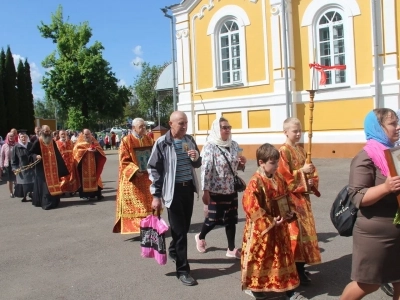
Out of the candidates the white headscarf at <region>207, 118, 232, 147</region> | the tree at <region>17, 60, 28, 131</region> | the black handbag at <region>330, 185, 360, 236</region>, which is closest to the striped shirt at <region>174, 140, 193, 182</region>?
the white headscarf at <region>207, 118, 232, 147</region>

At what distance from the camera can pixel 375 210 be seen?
3.29 m

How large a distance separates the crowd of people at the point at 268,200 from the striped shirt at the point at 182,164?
1 cm

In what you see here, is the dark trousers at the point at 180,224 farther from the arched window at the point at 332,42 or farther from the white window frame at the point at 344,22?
the arched window at the point at 332,42

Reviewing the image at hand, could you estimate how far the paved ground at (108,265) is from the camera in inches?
193

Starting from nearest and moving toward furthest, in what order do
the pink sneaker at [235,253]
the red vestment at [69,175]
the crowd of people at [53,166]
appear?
the pink sneaker at [235,253]
the crowd of people at [53,166]
the red vestment at [69,175]

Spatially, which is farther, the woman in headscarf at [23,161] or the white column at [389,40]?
the white column at [389,40]

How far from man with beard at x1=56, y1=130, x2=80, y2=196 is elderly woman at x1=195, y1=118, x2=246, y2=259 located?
6.75 metres

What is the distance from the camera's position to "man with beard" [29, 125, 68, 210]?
35.2 ft

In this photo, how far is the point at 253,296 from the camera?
4.55 m

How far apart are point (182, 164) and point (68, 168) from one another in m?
7.49

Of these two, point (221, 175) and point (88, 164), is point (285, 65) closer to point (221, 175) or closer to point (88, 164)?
point (88, 164)

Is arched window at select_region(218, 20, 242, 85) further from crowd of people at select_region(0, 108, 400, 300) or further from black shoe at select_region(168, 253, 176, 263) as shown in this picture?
black shoe at select_region(168, 253, 176, 263)

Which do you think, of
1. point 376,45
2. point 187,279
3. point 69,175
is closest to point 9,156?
point 69,175

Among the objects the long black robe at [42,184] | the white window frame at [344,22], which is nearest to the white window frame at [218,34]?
the white window frame at [344,22]
